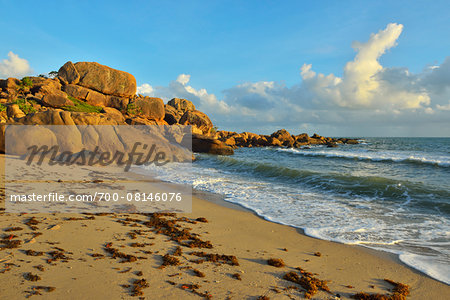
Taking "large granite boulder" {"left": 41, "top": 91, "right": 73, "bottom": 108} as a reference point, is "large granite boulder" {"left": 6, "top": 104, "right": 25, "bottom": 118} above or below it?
below

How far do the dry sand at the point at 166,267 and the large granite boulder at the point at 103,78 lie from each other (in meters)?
49.5

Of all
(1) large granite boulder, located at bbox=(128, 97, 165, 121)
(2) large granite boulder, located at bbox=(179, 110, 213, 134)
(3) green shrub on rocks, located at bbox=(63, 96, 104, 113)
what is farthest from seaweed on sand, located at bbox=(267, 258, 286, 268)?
(1) large granite boulder, located at bbox=(128, 97, 165, 121)

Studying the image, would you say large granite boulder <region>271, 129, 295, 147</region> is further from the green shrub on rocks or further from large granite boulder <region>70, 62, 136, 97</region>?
the green shrub on rocks

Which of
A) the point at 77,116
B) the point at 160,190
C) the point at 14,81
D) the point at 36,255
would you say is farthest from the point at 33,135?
the point at 14,81

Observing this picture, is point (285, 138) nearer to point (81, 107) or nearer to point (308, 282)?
point (81, 107)

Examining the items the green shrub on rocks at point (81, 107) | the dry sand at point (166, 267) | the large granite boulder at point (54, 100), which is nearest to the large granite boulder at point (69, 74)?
the green shrub on rocks at point (81, 107)

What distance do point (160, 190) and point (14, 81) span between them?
48816mm

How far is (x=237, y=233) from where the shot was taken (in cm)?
631

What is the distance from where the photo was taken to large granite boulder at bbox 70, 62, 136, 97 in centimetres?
4906

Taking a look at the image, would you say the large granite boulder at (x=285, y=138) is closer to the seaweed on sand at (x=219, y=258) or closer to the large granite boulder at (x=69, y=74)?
the large granite boulder at (x=69, y=74)

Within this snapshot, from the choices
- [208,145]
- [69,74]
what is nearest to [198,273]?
[208,145]

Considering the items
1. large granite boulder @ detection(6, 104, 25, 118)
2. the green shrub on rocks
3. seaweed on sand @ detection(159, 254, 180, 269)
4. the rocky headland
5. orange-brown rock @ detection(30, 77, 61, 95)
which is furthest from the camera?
orange-brown rock @ detection(30, 77, 61, 95)

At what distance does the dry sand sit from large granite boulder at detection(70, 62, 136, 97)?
1950 inches

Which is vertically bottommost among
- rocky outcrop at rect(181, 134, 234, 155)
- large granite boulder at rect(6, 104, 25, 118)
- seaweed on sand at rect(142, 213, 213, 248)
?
seaweed on sand at rect(142, 213, 213, 248)
